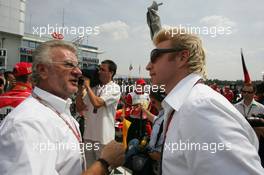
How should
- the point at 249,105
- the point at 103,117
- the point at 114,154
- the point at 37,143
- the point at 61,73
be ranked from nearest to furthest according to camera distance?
1. the point at 37,143
2. the point at 114,154
3. the point at 61,73
4. the point at 103,117
5. the point at 249,105

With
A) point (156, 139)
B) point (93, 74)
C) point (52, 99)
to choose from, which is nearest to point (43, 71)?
point (52, 99)

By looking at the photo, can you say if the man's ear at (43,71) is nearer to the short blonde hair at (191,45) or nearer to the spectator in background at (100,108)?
the short blonde hair at (191,45)

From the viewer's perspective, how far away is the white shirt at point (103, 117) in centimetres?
416

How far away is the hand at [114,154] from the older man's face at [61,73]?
1.68ft

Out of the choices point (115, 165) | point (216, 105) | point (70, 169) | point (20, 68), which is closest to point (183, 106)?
point (216, 105)

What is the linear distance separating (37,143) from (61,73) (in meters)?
0.68

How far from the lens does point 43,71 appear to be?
74.5 inches

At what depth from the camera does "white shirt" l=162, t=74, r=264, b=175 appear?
1.25 meters

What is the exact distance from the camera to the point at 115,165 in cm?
178

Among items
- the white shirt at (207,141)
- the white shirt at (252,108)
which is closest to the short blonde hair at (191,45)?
the white shirt at (207,141)

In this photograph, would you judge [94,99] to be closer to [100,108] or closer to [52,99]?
[100,108]

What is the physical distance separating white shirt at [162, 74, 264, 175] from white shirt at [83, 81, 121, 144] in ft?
8.95

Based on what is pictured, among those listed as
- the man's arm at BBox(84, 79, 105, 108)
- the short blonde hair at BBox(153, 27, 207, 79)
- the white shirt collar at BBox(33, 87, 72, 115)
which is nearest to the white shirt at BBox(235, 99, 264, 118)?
the man's arm at BBox(84, 79, 105, 108)

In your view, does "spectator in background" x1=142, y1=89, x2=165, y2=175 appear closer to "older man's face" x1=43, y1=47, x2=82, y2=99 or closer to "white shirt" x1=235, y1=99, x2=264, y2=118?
"older man's face" x1=43, y1=47, x2=82, y2=99
